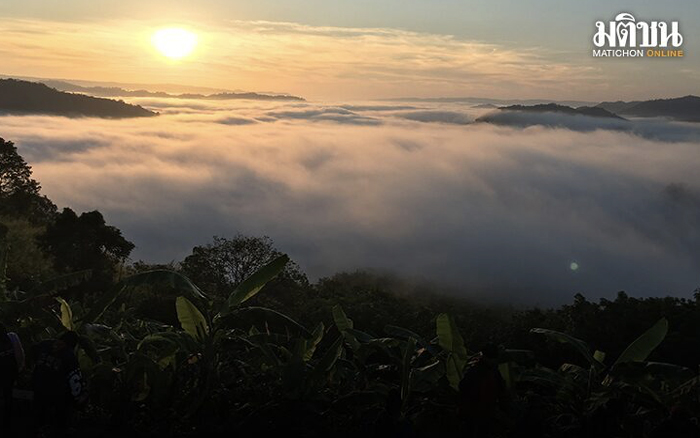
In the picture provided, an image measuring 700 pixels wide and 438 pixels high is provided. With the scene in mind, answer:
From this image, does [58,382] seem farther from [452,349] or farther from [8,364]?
[452,349]

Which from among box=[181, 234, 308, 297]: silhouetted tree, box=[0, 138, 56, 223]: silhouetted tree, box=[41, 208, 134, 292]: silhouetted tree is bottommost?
box=[181, 234, 308, 297]: silhouetted tree

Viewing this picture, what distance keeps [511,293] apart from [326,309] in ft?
464

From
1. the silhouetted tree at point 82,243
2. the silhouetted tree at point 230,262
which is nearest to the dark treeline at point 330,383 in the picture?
the silhouetted tree at point 230,262

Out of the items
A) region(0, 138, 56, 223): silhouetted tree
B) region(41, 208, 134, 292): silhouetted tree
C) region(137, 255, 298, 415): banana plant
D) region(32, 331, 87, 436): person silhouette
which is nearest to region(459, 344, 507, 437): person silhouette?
region(137, 255, 298, 415): banana plant

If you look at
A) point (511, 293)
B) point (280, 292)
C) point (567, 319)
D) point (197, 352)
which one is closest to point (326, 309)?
point (567, 319)

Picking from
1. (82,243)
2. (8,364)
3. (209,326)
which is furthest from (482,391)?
(82,243)

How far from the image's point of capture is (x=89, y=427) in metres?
8.14

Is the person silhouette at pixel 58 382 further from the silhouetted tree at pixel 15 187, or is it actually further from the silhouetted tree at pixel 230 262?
the silhouetted tree at pixel 15 187

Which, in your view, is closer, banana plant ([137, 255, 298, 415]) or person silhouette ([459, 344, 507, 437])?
person silhouette ([459, 344, 507, 437])

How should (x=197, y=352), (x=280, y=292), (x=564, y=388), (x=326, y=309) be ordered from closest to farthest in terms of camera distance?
(x=564, y=388) < (x=197, y=352) < (x=326, y=309) < (x=280, y=292)

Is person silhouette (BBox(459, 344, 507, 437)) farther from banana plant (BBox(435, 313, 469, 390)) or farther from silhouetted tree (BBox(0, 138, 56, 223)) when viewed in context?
silhouetted tree (BBox(0, 138, 56, 223))

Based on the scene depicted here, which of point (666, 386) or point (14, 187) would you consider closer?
point (666, 386)

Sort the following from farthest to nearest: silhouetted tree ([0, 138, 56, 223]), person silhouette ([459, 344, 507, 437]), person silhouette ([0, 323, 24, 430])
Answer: silhouetted tree ([0, 138, 56, 223]), person silhouette ([0, 323, 24, 430]), person silhouette ([459, 344, 507, 437])

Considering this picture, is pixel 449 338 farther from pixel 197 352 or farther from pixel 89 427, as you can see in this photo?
pixel 89 427
